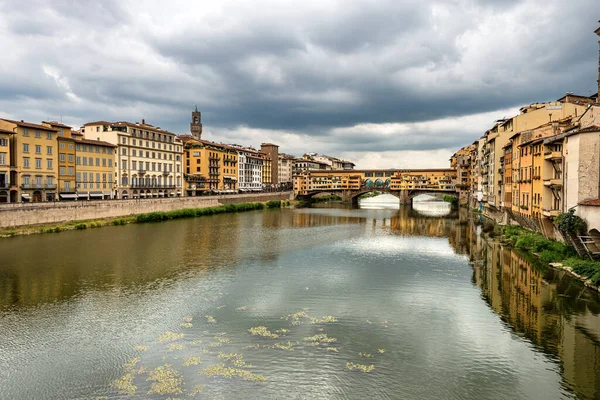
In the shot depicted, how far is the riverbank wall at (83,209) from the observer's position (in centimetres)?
4225

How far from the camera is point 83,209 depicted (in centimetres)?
5019

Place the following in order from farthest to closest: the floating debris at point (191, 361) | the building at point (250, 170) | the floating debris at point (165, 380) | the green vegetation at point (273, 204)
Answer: the building at point (250, 170) < the green vegetation at point (273, 204) < the floating debris at point (191, 361) < the floating debris at point (165, 380)

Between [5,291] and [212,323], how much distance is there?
13.1m

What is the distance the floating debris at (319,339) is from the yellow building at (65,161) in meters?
51.4

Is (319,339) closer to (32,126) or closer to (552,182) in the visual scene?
(552,182)

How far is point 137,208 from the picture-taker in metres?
59.1

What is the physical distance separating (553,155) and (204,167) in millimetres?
74038

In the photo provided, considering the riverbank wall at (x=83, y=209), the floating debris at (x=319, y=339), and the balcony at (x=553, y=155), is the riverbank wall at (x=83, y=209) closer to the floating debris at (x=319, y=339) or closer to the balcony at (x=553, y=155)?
the floating debris at (x=319, y=339)

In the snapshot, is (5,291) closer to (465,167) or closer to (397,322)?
(397,322)

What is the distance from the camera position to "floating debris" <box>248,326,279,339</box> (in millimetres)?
15938

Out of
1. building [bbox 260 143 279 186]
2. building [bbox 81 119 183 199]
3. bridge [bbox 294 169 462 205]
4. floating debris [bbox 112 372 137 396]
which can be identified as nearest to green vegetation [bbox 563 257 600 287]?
floating debris [bbox 112 372 137 396]

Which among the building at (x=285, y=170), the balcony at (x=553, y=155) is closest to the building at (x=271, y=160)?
the building at (x=285, y=170)

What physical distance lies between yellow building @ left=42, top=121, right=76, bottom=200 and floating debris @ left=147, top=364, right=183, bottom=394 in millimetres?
50727

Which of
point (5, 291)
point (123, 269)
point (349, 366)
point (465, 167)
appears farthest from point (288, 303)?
point (465, 167)
